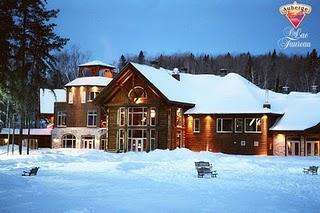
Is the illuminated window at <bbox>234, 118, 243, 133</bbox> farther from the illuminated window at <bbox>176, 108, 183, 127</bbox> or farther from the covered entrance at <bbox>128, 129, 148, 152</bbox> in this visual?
the covered entrance at <bbox>128, 129, 148, 152</bbox>

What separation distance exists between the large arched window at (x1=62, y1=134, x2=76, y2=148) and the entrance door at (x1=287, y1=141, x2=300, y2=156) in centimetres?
2708

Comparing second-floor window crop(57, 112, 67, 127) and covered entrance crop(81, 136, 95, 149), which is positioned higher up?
second-floor window crop(57, 112, 67, 127)

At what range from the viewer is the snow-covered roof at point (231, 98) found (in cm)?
5294

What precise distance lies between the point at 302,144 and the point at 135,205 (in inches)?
1458

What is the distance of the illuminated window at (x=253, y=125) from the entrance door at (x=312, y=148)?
5001 mm

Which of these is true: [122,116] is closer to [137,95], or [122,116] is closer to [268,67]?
[137,95]

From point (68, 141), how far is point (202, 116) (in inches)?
771

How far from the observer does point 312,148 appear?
51.0 m

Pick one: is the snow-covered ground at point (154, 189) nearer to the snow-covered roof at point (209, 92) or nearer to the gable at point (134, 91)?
the snow-covered roof at point (209, 92)

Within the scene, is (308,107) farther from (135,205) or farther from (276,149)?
(135,205)

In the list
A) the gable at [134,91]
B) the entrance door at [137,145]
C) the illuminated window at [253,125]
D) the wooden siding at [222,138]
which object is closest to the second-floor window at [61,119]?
the gable at [134,91]

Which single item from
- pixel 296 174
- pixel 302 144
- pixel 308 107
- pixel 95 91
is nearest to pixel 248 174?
pixel 296 174

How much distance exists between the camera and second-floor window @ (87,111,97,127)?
65.4 m

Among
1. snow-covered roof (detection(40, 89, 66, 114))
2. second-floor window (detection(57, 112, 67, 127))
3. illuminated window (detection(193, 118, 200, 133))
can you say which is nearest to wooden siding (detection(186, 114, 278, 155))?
illuminated window (detection(193, 118, 200, 133))
